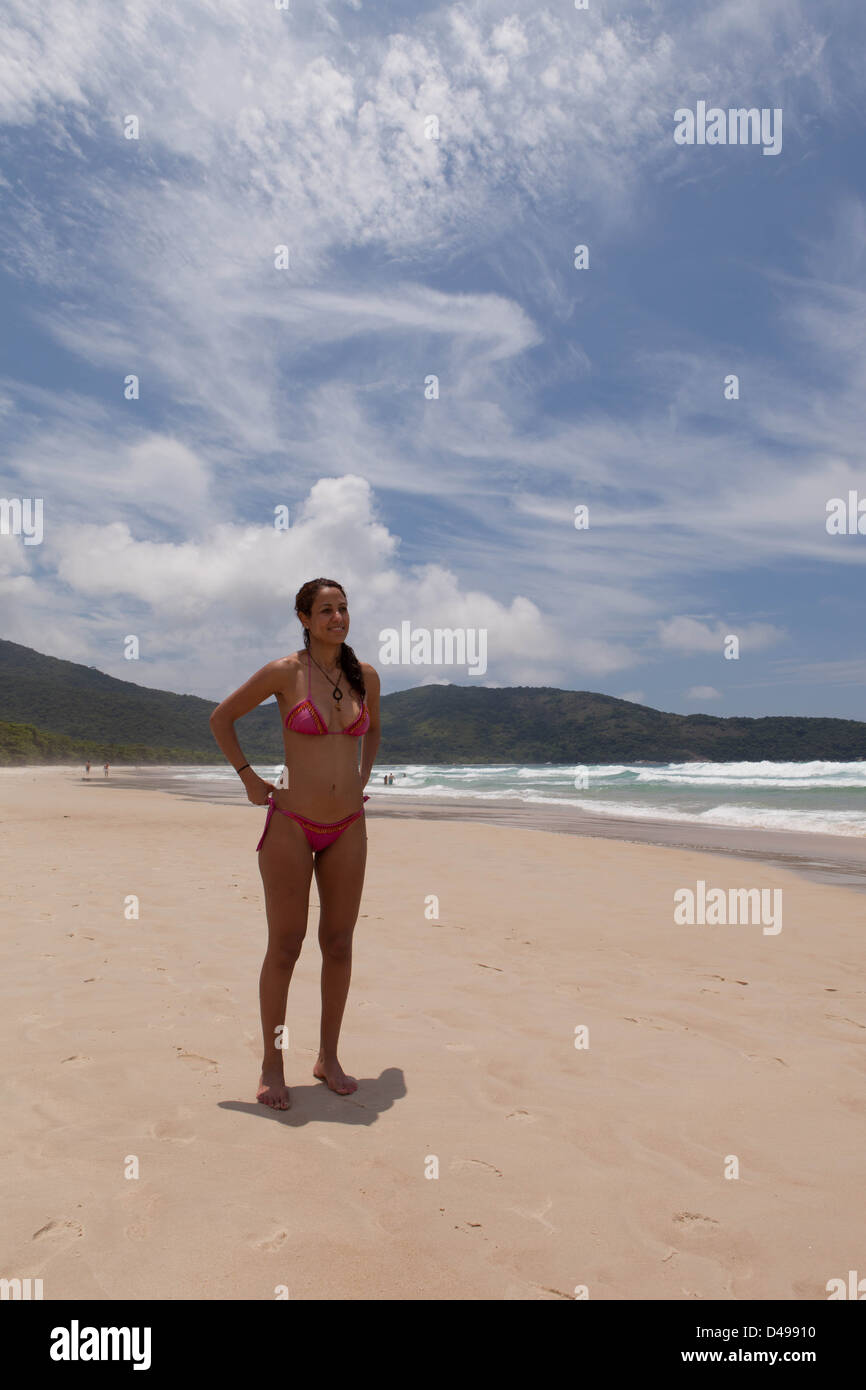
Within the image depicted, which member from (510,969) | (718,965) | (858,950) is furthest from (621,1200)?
(858,950)

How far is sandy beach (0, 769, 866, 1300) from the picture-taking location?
2.40 metres

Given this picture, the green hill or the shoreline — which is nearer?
the shoreline

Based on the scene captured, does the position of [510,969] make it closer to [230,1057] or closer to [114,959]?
[230,1057]

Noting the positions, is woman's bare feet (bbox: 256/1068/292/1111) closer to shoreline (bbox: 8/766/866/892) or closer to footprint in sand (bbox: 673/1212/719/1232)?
footprint in sand (bbox: 673/1212/719/1232)

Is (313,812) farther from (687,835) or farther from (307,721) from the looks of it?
(687,835)

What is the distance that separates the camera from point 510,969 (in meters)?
5.88

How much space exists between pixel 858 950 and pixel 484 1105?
15.8 feet

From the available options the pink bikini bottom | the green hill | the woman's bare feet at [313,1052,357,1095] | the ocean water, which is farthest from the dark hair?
the green hill

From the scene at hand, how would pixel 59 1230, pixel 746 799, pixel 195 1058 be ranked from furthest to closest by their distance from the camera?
1. pixel 746 799
2. pixel 195 1058
3. pixel 59 1230

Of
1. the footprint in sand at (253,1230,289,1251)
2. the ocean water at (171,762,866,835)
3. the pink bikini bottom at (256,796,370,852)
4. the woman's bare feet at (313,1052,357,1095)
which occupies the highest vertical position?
the pink bikini bottom at (256,796,370,852)

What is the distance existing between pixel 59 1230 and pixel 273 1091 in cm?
113

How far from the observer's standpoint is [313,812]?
11.8 ft

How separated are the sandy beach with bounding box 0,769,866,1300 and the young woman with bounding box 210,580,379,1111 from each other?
0.38m

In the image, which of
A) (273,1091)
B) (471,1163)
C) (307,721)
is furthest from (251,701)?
(471,1163)
